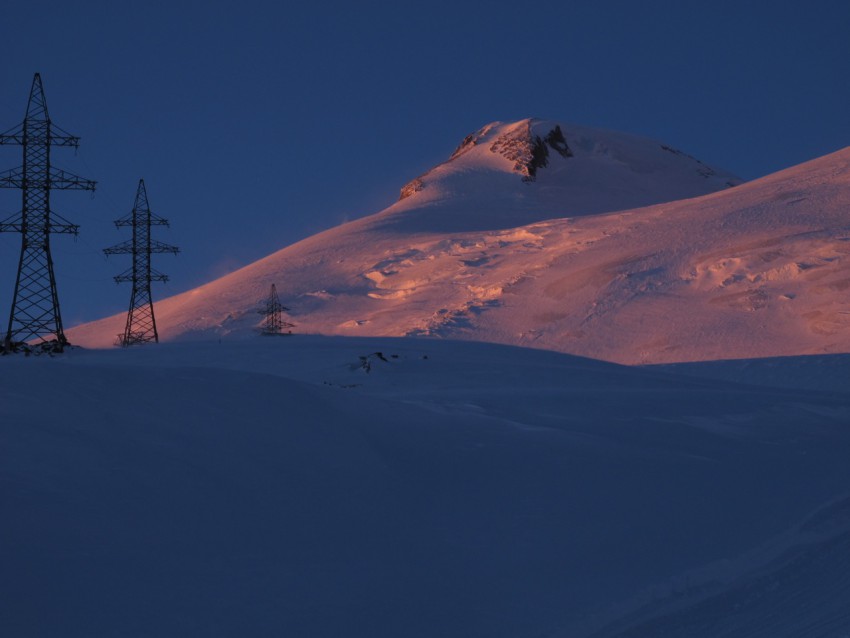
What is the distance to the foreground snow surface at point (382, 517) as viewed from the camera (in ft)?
20.9

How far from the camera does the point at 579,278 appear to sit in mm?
49938

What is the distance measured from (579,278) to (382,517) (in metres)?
42.8

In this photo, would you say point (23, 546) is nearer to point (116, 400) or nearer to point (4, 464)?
point (4, 464)

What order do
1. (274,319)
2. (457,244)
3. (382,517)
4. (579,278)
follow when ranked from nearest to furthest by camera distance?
(382,517), (579,278), (274,319), (457,244)

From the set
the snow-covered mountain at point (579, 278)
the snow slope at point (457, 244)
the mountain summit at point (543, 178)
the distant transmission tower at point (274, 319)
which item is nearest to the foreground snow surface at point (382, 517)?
the snow-covered mountain at point (579, 278)

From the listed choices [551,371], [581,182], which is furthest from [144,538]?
[581,182]

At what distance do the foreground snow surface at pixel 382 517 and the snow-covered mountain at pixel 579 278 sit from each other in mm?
26015

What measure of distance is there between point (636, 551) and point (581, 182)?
92.1 m

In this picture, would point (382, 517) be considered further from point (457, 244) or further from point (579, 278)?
point (457, 244)

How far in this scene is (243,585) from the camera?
21.4 ft

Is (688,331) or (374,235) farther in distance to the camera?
(374,235)

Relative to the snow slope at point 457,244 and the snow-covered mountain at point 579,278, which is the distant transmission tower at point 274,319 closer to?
the snow-covered mountain at point 579,278

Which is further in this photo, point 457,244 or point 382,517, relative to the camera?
point 457,244

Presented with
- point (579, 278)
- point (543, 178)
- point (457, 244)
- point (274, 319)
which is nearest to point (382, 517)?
point (579, 278)
